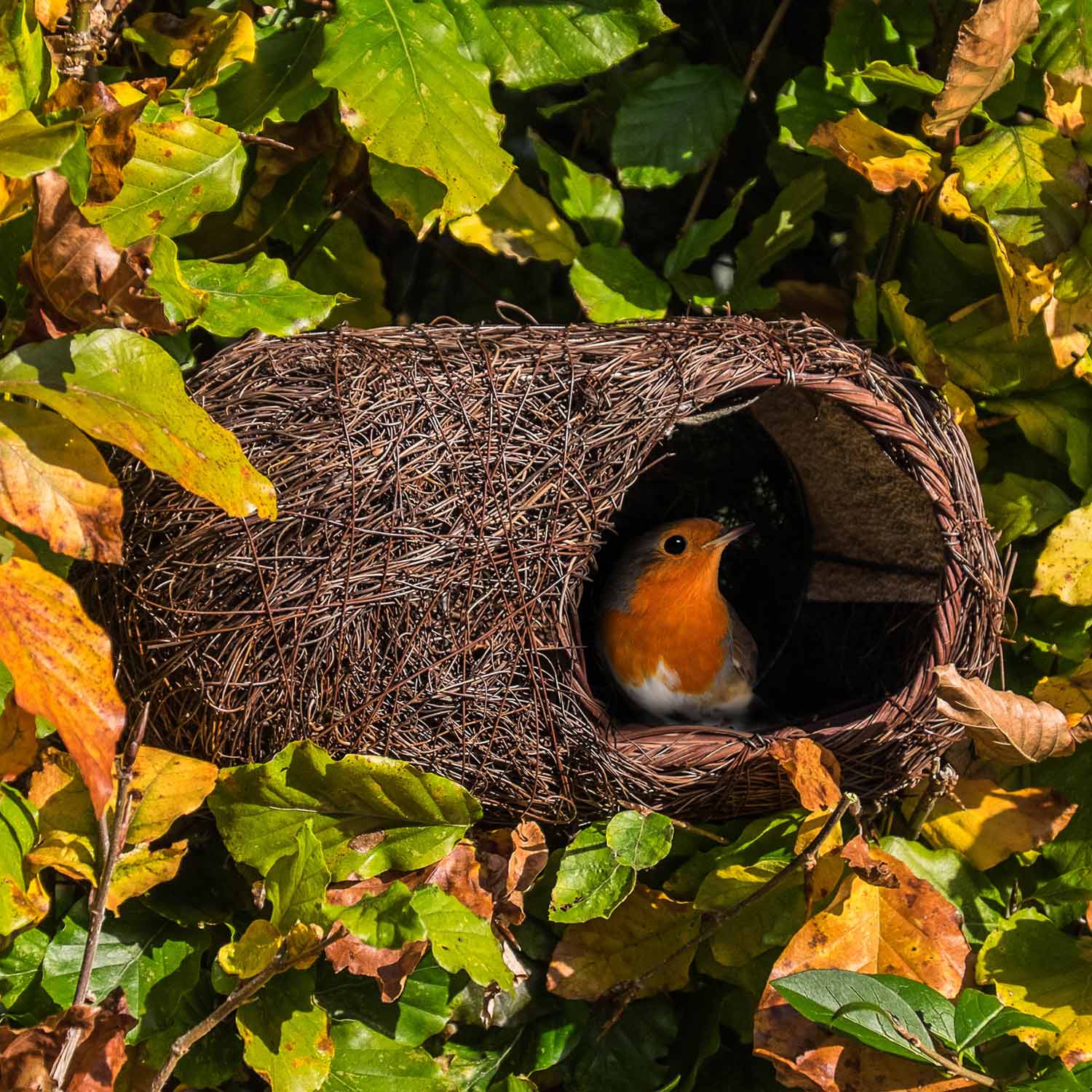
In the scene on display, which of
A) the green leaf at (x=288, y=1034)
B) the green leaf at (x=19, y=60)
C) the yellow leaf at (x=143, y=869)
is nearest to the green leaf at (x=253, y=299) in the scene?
the green leaf at (x=19, y=60)

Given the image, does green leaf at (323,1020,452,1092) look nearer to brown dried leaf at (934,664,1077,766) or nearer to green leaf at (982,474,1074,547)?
brown dried leaf at (934,664,1077,766)

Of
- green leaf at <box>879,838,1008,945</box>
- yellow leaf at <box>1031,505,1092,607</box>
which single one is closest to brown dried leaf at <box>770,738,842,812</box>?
green leaf at <box>879,838,1008,945</box>

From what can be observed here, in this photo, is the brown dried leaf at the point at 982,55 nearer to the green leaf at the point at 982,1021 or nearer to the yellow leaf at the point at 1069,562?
the yellow leaf at the point at 1069,562

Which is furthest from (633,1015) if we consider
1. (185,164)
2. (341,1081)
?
(185,164)

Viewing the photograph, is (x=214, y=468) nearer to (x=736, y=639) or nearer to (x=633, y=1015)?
(x=633, y=1015)

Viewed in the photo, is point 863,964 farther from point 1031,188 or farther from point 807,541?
point 1031,188
